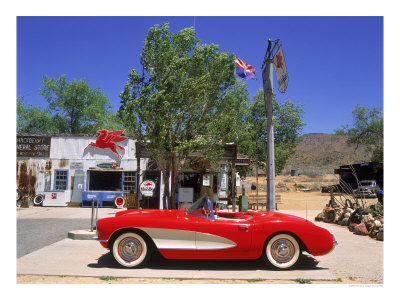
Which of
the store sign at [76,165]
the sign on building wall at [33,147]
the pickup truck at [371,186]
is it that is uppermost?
the sign on building wall at [33,147]

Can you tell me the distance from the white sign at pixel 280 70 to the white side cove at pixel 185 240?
3.69 meters

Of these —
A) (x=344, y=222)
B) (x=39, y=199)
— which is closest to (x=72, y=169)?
(x=39, y=199)

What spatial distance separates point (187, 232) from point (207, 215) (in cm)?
49

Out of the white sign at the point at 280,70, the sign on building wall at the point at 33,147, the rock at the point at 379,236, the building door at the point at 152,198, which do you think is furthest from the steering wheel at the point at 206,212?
the sign on building wall at the point at 33,147

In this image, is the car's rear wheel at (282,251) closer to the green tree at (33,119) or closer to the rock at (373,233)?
the rock at (373,233)

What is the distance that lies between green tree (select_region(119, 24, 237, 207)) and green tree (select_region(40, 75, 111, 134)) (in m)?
24.7

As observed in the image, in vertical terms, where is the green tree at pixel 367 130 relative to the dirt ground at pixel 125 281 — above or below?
above

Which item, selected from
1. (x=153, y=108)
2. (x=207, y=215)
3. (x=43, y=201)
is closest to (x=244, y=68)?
(x=153, y=108)

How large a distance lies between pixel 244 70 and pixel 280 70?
7.52 meters

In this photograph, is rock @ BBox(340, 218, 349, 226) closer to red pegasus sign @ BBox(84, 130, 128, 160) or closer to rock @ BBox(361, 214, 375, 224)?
rock @ BBox(361, 214, 375, 224)

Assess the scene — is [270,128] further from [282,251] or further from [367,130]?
[367,130]

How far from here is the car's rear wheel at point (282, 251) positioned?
5574 millimetres

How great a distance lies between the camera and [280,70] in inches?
293

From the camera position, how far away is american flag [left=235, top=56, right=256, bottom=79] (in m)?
14.5
